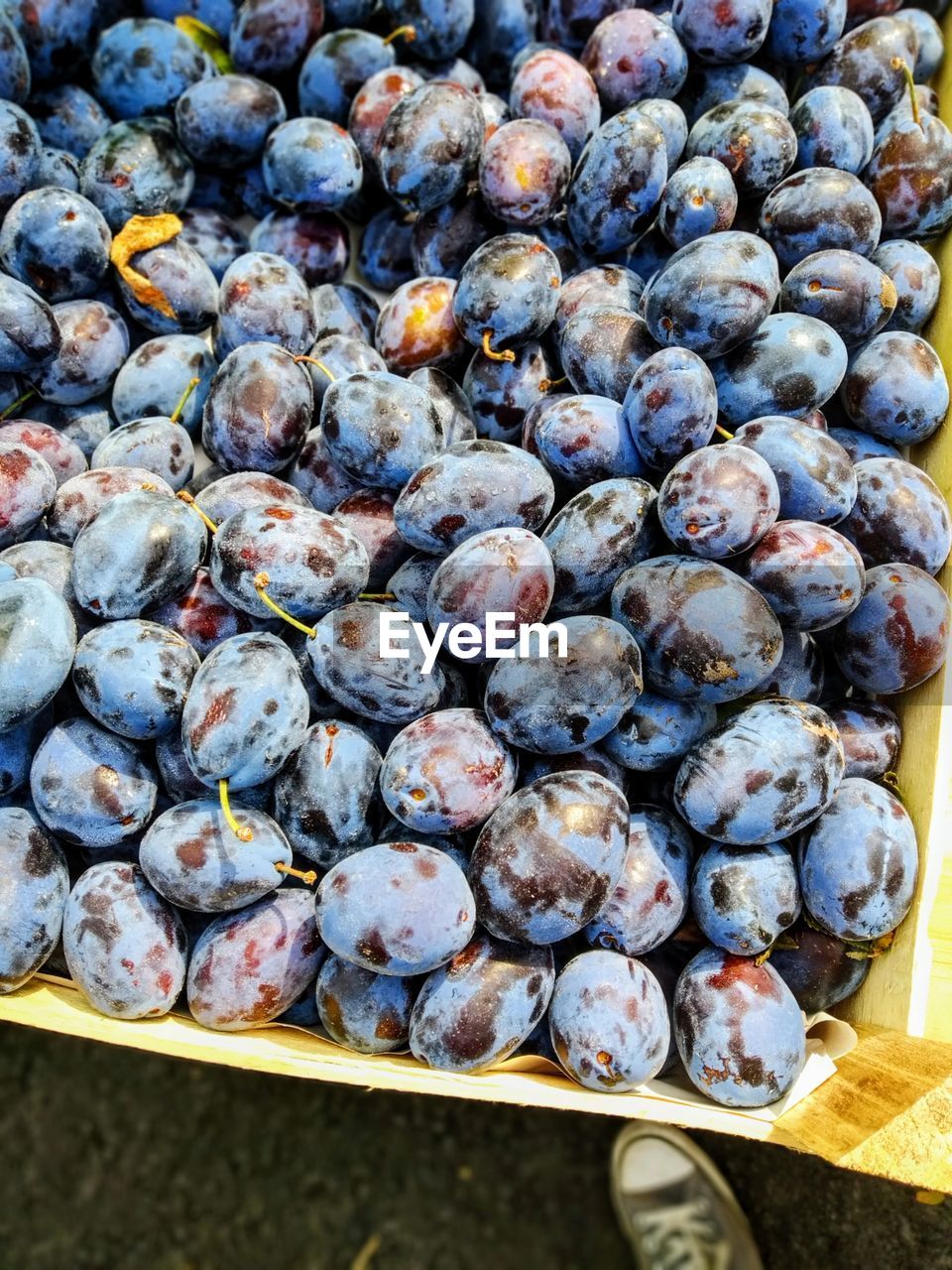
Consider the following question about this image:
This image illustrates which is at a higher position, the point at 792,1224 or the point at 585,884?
the point at 585,884

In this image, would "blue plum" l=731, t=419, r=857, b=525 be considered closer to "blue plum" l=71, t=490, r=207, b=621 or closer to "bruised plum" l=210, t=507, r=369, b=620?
"bruised plum" l=210, t=507, r=369, b=620

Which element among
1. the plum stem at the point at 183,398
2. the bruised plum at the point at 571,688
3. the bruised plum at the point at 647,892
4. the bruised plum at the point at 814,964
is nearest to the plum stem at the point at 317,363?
the plum stem at the point at 183,398

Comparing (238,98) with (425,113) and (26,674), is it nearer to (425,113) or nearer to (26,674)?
(425,113)

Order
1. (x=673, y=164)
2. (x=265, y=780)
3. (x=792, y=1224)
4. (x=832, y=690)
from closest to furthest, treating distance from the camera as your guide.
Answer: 1. (x=265, y=780)
2. (x=832, y=690)
3. (x=673, y=164)
4. (x=792, y=1224)

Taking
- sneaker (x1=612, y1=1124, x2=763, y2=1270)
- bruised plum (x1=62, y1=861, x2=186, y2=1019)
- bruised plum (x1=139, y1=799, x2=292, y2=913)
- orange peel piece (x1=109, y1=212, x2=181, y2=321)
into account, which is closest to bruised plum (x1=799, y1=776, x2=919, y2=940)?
bruised plum (x1=139, y1=799, x2=292, y2=913)

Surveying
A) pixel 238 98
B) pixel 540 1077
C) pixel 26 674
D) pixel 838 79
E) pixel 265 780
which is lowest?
pixel 540 1077

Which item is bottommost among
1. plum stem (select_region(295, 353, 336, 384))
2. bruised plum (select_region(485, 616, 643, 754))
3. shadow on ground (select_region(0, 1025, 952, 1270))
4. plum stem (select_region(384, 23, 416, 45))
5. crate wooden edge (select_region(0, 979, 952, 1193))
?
shadow on ground (select_region(0, 1025, 952, 1270))

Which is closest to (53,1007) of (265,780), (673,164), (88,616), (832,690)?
(265,780)

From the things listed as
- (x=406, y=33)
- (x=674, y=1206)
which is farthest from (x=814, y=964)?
(x=406, y=33)
